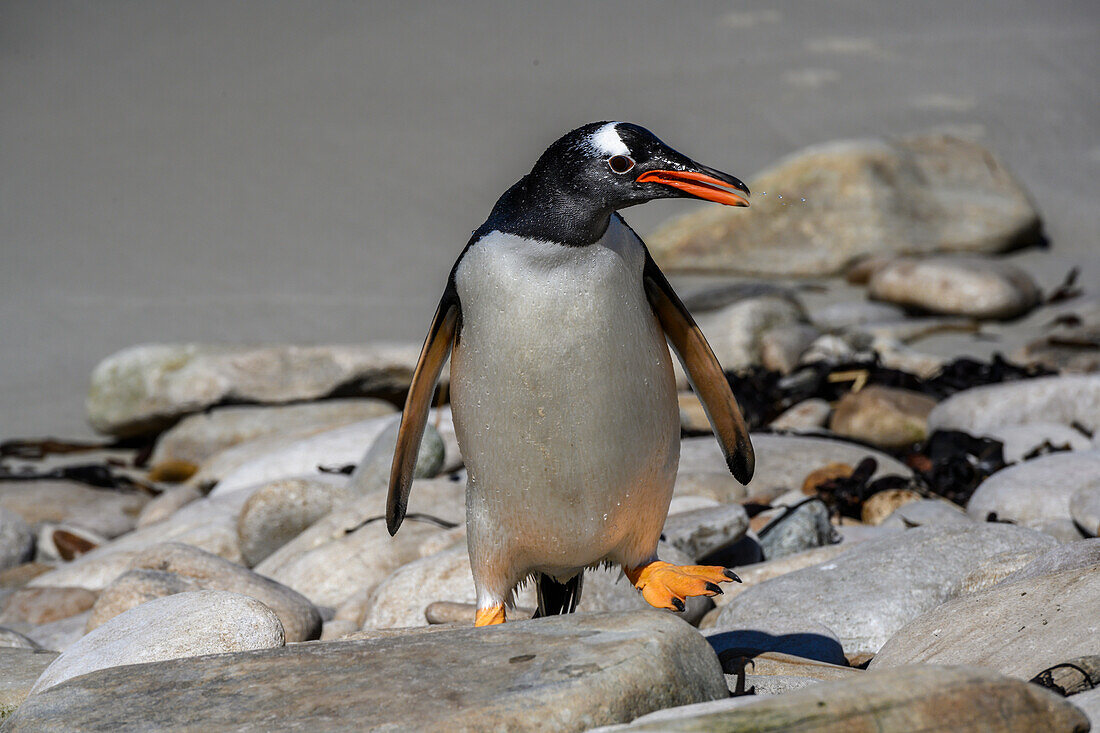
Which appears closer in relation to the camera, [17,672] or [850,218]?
[17,672]

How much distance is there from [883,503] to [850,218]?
7127 mm

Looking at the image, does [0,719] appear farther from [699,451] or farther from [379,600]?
[699,451]

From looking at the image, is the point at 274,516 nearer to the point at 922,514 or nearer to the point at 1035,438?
Answer: the point at 922,514

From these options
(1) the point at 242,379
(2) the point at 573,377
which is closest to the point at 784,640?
(2) the point at 573,377

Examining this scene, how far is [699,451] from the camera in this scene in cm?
624

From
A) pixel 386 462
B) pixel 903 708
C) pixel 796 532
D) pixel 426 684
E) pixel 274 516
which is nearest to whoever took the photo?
pixel 903 708

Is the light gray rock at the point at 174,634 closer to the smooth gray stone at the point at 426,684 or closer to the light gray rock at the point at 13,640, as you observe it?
the smooth gray stone at the point at 426,684

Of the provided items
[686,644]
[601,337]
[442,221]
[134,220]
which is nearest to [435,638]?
[686,644]

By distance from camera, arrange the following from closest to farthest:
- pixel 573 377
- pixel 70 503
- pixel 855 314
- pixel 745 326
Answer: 1. pixel 573 377
2. pixel 70 503
3. pixel 745 326
4. pixel 855 314

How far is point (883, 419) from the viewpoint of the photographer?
22.7 feet

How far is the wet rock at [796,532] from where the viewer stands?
16.0 ft

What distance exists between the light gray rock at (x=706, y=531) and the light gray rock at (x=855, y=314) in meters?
5.66

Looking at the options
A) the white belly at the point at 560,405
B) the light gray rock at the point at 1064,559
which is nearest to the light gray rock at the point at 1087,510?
the light gray rock at the point at 1064,559

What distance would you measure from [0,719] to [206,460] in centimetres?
519
